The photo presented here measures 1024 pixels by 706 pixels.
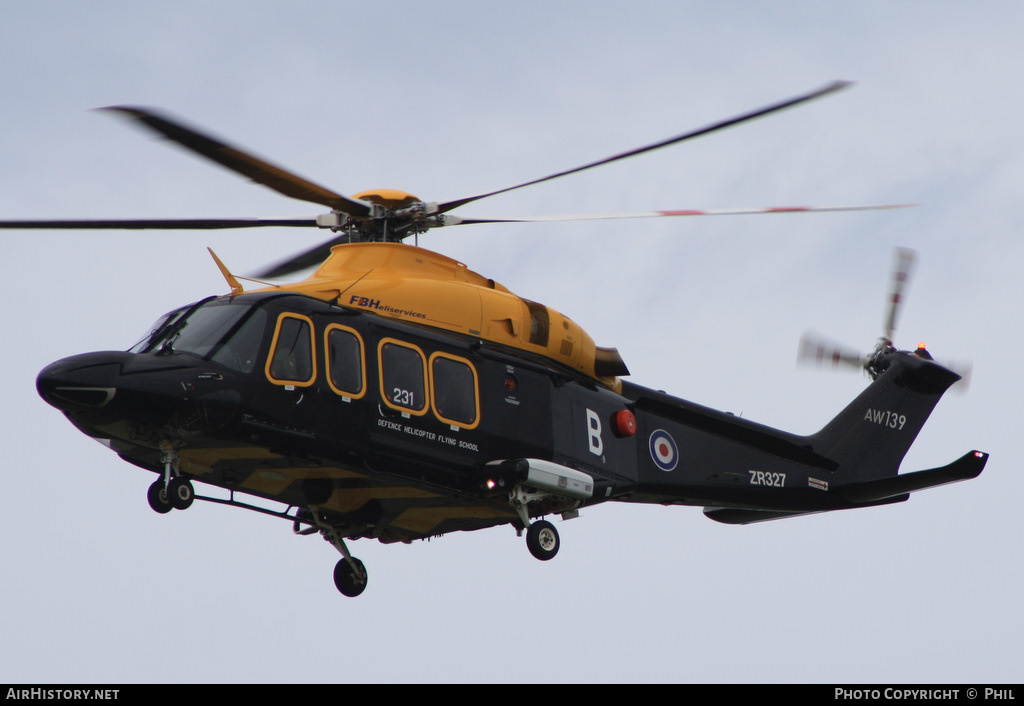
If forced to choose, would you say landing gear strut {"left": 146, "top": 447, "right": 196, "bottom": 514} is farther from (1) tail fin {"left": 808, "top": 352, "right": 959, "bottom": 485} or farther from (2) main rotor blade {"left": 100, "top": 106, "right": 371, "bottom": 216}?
(1) tail fin {"left": 808, "top": 352, "right": 959, "bottom": 485}

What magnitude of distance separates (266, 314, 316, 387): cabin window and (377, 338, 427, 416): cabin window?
94 centimetres

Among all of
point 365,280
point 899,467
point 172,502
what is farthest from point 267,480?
point 899,467

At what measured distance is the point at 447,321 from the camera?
17328mm

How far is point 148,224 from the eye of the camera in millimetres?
16547

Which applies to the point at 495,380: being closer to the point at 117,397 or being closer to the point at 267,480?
the point at 267,480

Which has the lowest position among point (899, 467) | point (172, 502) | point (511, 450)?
point (172, 502)

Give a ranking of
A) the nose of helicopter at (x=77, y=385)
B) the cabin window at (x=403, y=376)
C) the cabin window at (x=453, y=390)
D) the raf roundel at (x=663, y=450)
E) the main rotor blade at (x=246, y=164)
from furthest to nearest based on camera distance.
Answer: the raf roundel at (x=663, y=450) < the cabin window at (x=453, y=390) < the cabin window at (x=403, y=376) < the nose of helicopter at (x=77, y=385) < the main rotor blade at (x=246, y=164)

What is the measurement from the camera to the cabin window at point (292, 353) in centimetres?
1553

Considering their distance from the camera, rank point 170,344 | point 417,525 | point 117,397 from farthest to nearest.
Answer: point 417,525 → point 170,344 → point 117,397

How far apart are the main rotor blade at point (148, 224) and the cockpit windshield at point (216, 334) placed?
128cm

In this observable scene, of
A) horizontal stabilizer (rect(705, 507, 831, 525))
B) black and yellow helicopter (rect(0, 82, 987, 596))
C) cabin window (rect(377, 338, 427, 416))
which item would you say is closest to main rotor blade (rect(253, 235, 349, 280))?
black and yellow helicopter (rect(0, 82, 987, 596))

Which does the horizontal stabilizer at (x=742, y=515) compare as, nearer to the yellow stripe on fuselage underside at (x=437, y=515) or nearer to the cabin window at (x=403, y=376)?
the yellow stripe on fuselage underside at (x=437, y=515)

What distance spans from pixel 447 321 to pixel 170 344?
3486mm

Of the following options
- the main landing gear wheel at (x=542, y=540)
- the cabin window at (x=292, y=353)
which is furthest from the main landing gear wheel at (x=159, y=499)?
the main landing gear wheel at (x=542, y=540)
